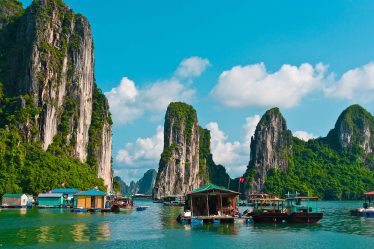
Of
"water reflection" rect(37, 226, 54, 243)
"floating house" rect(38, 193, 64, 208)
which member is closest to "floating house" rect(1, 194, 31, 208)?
"floating house" rect(38, 193, 64, 208)

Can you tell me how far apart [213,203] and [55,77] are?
8110 cm

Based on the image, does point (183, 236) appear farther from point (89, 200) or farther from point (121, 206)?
point (121, 206)

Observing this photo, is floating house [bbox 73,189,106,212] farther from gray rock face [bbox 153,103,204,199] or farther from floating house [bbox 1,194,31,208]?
gray rock face [bbox 153,103,204,199]

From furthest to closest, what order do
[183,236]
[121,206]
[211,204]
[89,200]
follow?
1. [121,206]
2. [89,200]
3. [211,204]
4. [183,236]

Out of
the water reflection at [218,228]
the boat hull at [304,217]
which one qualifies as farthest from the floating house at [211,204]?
the boat hull at [304,217]

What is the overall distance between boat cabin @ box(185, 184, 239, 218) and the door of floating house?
26.0m

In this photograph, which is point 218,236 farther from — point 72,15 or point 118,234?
point 72,15

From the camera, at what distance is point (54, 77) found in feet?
415

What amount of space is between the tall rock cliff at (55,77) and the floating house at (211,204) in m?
66.5

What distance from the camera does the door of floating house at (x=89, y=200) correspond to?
80.7m

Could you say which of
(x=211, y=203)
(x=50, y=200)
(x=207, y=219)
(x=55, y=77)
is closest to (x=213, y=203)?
(x=211, y=203)

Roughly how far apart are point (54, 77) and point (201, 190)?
8284 cm

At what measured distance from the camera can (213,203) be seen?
196 ft

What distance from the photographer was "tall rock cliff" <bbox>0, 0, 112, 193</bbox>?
393ft
